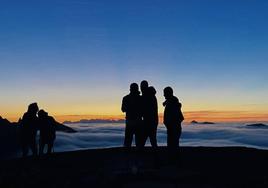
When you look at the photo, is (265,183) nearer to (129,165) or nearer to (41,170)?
(129,165)

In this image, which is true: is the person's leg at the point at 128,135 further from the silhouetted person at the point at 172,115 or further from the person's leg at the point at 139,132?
the silhouetted person at the point at 172,115

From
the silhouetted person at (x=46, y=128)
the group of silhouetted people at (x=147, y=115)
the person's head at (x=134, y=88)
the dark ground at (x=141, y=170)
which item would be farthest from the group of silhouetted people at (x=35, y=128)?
the person's head at (x=134, y=88)

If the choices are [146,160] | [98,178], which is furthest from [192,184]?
[146,160]

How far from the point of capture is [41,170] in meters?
15.4

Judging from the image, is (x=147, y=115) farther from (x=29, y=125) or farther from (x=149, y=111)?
(x=29, y=125)

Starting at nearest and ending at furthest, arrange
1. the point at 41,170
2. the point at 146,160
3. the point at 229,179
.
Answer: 1. the point at 229,179
2. the point at 41,170
3. the point at 146,160

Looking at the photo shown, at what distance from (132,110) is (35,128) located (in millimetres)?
5768

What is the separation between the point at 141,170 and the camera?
14297 millimetres

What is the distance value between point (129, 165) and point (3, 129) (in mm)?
127710

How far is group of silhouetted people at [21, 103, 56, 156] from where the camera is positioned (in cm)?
1842

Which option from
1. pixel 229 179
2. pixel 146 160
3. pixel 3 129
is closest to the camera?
pixel 229 179

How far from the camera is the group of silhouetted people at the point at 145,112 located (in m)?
14.4

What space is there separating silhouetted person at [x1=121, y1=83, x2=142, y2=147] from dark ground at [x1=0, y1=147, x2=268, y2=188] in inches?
27.9

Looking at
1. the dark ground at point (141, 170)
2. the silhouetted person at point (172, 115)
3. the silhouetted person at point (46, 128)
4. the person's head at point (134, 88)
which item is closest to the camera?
the dark ground at point (141, 170)
